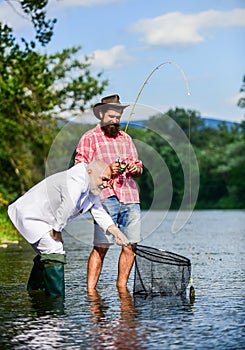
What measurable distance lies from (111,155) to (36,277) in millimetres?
1525

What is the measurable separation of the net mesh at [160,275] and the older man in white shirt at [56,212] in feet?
1.38

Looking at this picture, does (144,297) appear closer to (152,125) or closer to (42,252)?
(42,252)

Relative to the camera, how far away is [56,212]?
947 cm

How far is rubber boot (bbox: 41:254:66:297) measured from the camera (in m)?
9.52

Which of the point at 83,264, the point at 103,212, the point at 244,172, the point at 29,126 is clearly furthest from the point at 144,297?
A: the point at 244,172

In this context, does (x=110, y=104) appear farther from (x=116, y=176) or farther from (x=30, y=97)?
(x=30, y=97)

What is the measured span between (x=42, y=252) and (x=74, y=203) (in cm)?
78

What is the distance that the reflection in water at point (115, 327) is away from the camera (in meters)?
6.86

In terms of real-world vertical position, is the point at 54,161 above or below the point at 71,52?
below

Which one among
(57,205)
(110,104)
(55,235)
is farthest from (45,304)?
(110,104)

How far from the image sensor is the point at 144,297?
31.3ft

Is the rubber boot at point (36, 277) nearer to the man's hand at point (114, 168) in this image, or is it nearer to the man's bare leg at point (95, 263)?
the man's bare leg at point (95, 263)

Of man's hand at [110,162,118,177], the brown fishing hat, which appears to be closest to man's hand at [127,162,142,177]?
man's hand at [110,162,118,177]

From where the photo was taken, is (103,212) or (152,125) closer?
(103,212)
